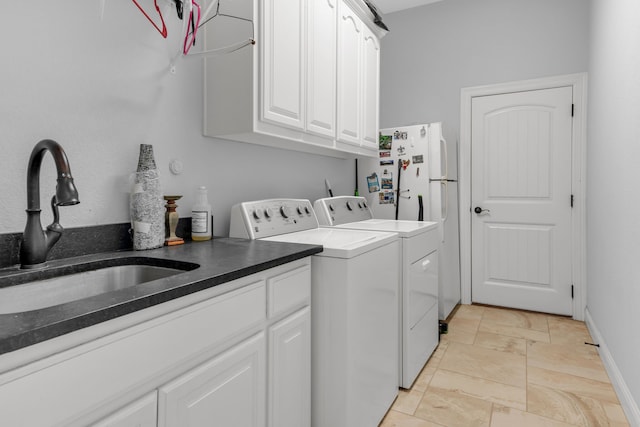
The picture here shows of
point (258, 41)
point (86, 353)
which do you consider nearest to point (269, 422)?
point (86, 353)

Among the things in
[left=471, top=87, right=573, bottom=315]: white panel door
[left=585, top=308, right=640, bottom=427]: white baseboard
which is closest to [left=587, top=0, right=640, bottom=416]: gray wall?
[left=585, top=308, right=640, bottom=427]: white baseboard

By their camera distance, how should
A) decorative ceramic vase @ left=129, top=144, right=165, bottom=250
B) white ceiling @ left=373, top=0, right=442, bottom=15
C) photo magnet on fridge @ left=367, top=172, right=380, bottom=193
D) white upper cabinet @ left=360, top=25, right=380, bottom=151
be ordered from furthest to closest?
1. white ceiling @ left=373, top=0, right=442, bottom=15
2. photo magnet on fridge @ left=367, top=172, right=380, bottom=193
3. white upper cabinet @ left=360, top=25, right=380, bottom=151
4. decorative ceramic vase @ left=129, top=144, right=165, bottom=250

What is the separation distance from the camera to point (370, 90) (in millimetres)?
2715

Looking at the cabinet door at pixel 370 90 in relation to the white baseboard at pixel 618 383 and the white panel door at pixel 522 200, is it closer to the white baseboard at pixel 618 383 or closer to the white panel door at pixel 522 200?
the white panel door at pixel 522 200

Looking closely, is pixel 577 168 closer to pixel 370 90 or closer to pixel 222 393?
pixel 370 90

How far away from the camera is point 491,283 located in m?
3.52

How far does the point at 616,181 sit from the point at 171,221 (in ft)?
7.62

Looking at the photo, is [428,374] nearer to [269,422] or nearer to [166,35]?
[269,422]

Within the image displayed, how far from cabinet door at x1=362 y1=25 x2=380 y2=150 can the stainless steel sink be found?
177 centimetres

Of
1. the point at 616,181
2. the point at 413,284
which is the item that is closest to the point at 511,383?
the point at 413,284

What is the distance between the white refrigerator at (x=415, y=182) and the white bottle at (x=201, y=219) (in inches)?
72.0

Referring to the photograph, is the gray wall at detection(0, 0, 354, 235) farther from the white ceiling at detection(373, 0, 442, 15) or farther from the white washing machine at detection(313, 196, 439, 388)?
the white ceiling at detection(373, 0, 442, 15)

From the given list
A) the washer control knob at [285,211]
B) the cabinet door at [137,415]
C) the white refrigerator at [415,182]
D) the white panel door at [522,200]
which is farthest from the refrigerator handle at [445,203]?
the cabinet door at [137,415]

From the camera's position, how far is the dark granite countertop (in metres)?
→ 0.61
